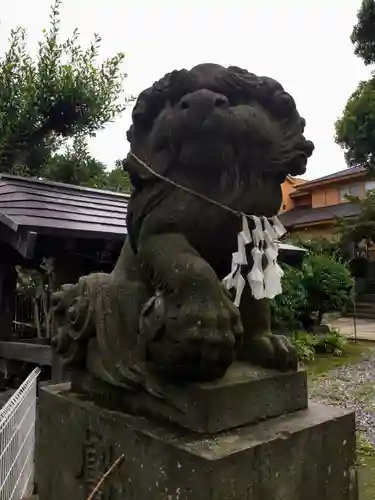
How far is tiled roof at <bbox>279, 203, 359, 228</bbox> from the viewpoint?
1861 centimetres

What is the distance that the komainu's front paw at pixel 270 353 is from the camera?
62.0 inches

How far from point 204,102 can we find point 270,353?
85 centimetres

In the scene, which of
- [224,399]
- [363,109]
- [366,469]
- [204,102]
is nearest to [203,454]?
[224,399]

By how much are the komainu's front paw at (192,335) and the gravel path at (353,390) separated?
10.2 ft

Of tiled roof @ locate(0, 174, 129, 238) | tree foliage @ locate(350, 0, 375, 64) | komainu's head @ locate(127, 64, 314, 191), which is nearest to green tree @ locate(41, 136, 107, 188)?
tiled roof @ locate(0, 174, 129, 238)

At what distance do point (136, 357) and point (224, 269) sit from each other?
1.40 feet

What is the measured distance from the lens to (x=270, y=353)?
5.19 feet

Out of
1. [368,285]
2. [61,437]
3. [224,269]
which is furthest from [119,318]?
[368,285]

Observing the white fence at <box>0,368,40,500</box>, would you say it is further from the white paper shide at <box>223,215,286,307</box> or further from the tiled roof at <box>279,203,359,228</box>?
the tiled roof at <box>279,203,359,228</box>

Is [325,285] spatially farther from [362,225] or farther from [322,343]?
[362,225]

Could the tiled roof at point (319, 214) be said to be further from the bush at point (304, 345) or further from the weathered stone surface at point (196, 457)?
the weathered stone surface at point (196, 457)

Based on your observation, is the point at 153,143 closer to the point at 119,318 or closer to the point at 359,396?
the point at 119,318

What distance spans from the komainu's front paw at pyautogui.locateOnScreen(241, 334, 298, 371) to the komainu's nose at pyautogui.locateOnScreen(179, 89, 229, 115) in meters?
0.78

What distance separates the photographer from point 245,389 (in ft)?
4.67
